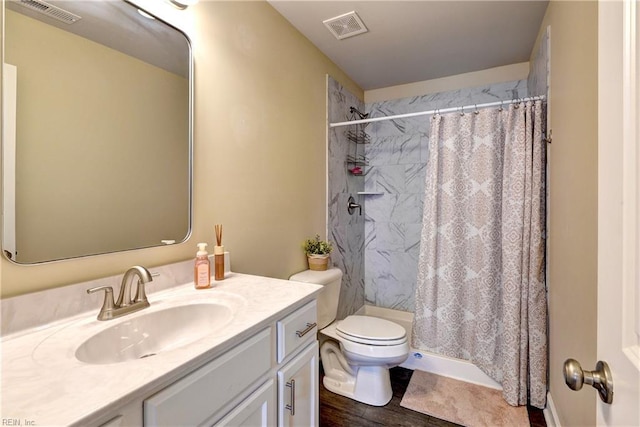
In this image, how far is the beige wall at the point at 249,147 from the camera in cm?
122

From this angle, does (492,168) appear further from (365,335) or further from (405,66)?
(365,335)

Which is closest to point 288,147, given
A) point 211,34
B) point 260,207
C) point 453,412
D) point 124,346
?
point 260,207

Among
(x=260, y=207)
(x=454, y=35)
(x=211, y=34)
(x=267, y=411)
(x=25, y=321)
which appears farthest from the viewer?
(x=454, y=35)

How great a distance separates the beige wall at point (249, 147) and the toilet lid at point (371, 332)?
0.51m

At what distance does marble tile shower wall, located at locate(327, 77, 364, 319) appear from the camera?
2.45 meters

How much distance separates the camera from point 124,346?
883 mm

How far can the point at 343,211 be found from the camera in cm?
264

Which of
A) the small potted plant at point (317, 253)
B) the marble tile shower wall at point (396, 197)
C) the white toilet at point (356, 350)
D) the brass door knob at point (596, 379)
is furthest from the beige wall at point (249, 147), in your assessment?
the brass door knob at point (596, 379)

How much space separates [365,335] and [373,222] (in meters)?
1.47

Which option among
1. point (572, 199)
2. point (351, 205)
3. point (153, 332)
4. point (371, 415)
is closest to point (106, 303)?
point (153, 332)

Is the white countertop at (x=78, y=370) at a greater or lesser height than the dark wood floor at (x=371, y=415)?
greater

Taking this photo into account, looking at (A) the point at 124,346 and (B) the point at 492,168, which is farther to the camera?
(B) the point at 492,168
